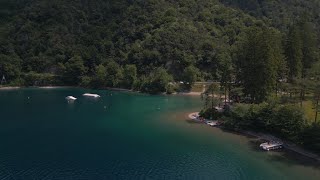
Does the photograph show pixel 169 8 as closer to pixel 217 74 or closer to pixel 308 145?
pixel 217 74

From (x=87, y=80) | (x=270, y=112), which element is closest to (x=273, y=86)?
(x=270, y=112)

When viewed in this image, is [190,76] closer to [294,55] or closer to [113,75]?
[113,75]

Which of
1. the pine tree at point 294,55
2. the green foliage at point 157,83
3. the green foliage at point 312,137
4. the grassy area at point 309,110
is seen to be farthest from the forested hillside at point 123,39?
the green foliage at point 312,137

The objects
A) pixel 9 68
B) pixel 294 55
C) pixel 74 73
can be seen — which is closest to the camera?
pixel 294 55

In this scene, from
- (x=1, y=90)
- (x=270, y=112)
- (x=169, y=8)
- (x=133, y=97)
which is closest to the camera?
(x=270, y=112)

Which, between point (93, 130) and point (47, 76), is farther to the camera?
point (47, 76)

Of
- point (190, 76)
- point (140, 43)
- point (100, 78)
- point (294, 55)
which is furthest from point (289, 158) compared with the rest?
→ point (140, 43)

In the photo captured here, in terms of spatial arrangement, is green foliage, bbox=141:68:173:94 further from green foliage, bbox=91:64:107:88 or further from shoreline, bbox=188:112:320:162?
shoreline, bbox=188:112:320:162
